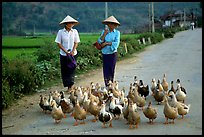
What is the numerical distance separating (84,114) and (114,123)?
583 millimetres

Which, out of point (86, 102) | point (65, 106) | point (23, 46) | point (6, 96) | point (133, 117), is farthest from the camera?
point (23, 46)

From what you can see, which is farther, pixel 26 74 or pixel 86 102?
pixel 26 74

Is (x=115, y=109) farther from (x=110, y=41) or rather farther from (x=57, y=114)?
(x=110, y=41)

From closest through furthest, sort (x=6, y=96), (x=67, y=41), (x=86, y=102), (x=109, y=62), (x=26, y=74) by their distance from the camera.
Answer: (x=86, y=102), (x=6, y=96), (x=109, y=62), (x=67, y=41), (x=26, y=74)

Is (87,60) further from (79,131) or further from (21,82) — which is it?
(79,131)

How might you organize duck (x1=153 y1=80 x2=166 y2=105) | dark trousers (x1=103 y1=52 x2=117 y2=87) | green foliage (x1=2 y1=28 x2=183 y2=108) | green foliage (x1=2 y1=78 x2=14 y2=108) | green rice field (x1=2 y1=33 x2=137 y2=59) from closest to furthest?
duck (x1=153 y1=80 x2=166 y2=105)
green foliage (x1=2 y1=78 x2=14 y2=108)
green foliage (x1=2 y1=28 x2=183 y2=108)
dark trousers (x1=103 y1=52 x2=117 y2=87)
green rice field (x1=2 y1=33 x2=137 y2=59)

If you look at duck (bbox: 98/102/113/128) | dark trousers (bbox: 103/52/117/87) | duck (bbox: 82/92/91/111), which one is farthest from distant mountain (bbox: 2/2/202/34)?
duck (bbox: 98/102/113/128)

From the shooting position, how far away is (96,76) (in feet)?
42.2

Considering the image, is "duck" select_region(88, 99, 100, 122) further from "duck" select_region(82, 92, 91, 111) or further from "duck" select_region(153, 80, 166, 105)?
"duck" select_region(153, 80, 166, 105)

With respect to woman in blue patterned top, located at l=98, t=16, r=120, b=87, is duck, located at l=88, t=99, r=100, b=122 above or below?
below

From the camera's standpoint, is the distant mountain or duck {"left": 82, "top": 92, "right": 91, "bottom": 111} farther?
the distant mountain

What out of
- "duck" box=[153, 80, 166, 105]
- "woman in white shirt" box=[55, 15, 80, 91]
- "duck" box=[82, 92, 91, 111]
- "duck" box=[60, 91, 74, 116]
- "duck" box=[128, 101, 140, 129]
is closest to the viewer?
"duck" box=[128, 101, 140, 129]

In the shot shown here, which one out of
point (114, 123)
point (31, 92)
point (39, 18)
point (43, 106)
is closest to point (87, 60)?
point (31, 92)

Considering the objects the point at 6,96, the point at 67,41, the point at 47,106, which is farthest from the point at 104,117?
the point at 67,41
